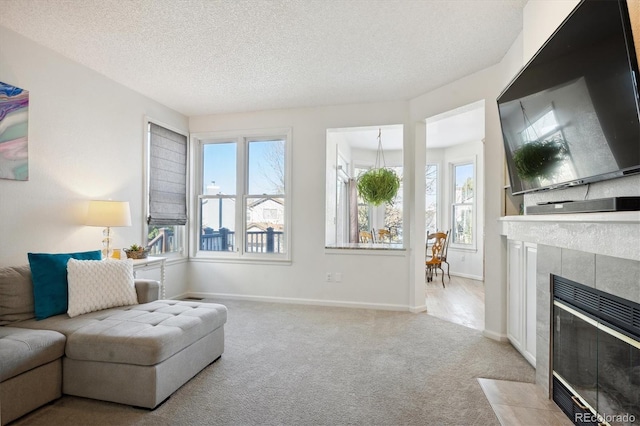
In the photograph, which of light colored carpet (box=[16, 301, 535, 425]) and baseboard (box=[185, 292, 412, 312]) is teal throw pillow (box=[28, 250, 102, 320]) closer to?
light colored carpet (box=[16, 301, 535, 425])

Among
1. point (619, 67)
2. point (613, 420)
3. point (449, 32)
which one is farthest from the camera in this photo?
point (449, 32)

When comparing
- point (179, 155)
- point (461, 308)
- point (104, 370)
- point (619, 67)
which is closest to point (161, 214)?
point (179, 155)

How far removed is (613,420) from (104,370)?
2.74 meters

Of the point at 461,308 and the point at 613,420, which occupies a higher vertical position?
the point at 613,420

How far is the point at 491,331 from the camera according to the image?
10.4 ft

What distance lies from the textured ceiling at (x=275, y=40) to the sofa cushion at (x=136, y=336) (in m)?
2.23

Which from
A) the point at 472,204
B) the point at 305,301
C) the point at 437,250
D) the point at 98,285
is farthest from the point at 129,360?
the point at 472,204

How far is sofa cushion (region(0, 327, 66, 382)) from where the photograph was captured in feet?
5.77

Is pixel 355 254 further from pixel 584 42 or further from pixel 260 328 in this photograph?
pixel 584 42

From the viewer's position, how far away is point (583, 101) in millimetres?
1414

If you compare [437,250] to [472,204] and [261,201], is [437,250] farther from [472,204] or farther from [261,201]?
[261,201]

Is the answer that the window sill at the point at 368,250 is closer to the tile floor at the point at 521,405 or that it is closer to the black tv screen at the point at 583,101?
the tile floor at the point at 521,405

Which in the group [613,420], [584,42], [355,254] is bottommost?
[613,420]

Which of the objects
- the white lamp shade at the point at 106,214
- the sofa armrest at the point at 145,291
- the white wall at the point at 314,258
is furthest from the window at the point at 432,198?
the white lamp shade at the point at 106,214
